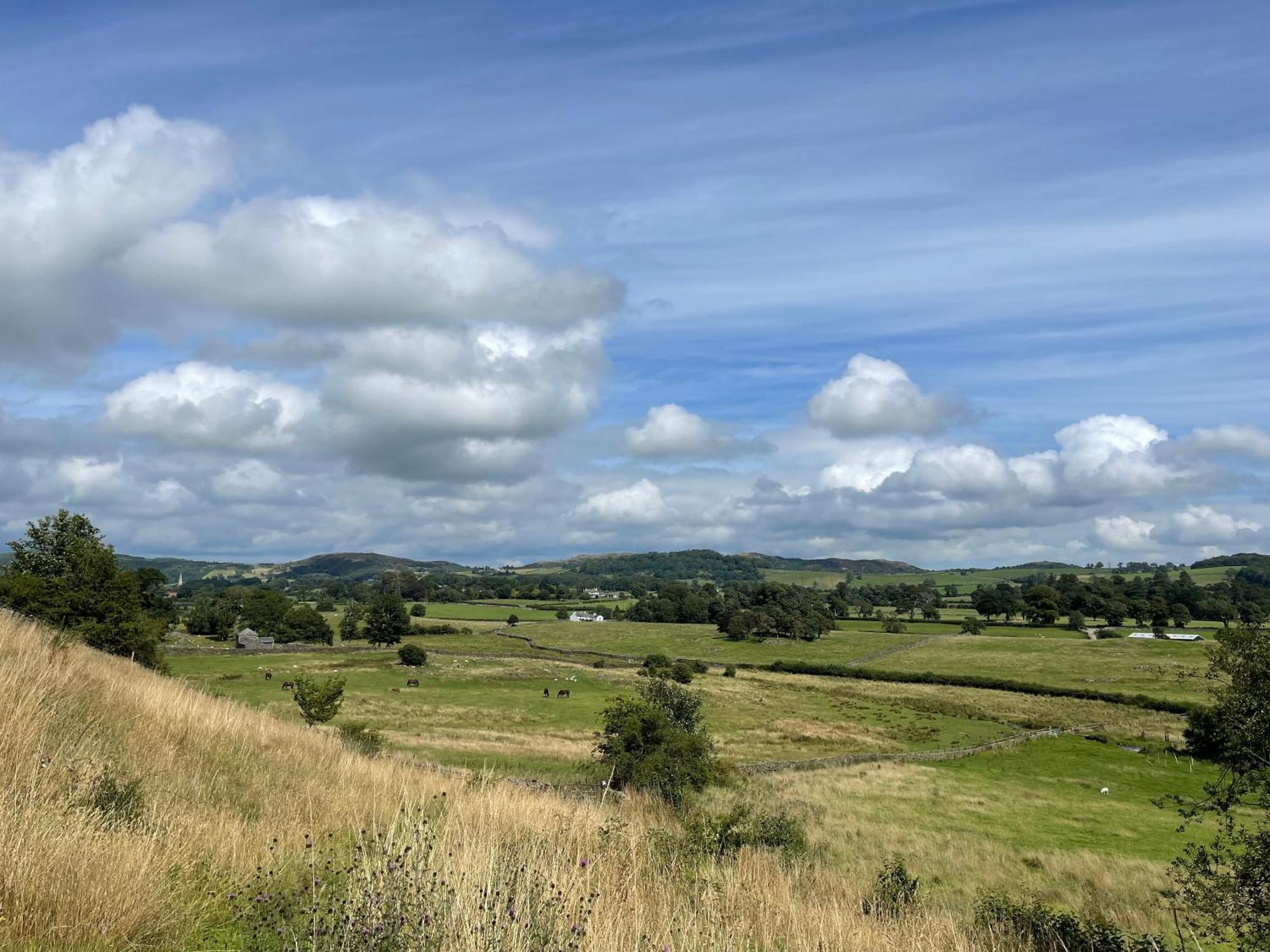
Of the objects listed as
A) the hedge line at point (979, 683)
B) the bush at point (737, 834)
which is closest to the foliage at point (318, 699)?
the bush at point (737, 834)

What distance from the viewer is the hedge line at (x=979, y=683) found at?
263 ft

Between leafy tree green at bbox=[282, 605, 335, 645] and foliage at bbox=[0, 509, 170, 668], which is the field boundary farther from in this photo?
leafy tree green at bbox=[282, 605, 335, 645]

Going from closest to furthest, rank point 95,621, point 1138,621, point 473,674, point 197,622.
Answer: point 95,621
point 473,674
point 197,622
point 1138,621

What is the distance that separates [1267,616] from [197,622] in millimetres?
137816

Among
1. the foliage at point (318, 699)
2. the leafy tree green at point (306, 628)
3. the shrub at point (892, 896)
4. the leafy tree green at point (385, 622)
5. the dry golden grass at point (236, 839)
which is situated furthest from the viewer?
the leafy tree green at point (306, 628)

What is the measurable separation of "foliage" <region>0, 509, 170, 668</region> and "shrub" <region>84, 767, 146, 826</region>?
38358 mm

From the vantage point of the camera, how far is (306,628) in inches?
4665

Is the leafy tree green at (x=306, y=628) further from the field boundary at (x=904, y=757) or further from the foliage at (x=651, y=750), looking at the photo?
the foliage at (x=651, y=750)

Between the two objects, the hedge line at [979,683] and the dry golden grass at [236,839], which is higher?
the dry golden grass at [236,839]

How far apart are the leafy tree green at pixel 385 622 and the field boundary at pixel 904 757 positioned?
264 feet

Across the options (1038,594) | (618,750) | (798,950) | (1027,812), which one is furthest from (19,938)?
(1038,594)

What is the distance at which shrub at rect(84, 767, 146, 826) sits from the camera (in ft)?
20.2

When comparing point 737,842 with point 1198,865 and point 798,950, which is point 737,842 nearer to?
point 798,950

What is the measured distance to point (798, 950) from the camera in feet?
19.2
